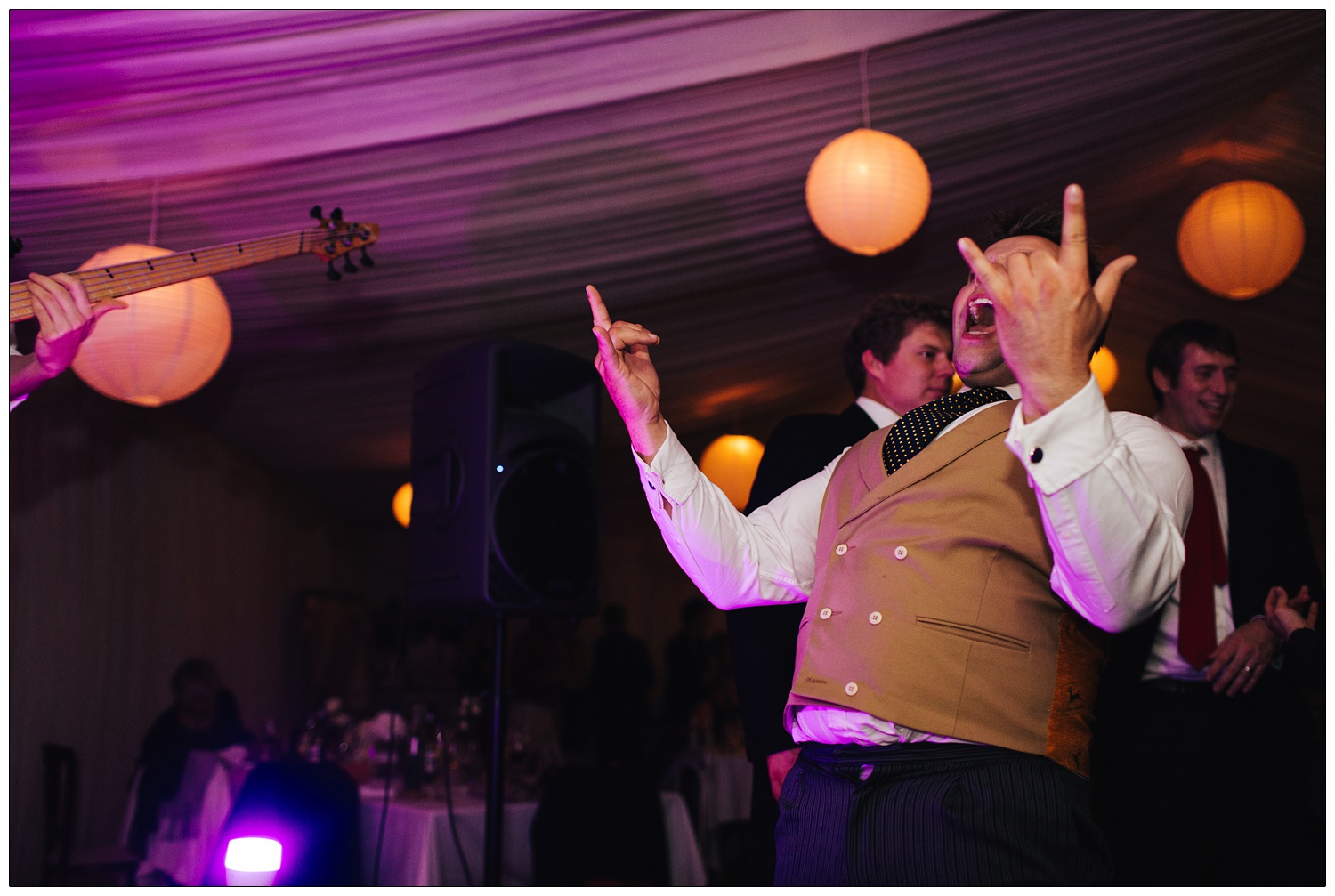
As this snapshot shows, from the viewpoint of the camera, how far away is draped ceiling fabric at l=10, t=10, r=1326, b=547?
2.57 metres

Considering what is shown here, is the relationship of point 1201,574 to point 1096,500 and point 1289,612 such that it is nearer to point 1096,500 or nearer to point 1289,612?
point 1289,612

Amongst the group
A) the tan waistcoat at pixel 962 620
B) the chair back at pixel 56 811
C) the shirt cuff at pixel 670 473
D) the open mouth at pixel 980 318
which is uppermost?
the open mouth at pixel 980 318

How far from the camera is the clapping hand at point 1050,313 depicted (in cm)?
89

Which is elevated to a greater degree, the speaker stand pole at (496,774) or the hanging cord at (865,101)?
the hanging cord at (865,101)

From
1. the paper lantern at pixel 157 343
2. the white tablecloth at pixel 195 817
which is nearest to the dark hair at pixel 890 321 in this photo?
the paper lantern at pixel 157 343

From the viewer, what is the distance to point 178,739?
4125 millimetres

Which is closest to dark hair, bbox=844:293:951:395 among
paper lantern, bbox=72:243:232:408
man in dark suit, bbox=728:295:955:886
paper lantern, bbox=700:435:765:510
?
man in dark suit, bbox=728:295:955:886

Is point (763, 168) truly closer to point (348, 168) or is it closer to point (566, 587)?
point (348, 168)

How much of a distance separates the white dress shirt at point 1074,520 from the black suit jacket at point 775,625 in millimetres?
426

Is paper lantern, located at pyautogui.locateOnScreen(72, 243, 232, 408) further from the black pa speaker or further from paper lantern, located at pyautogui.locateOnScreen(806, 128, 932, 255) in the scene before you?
paper lantern, located at pyautogui.locateOnScreen(806, 128, 932, 255)

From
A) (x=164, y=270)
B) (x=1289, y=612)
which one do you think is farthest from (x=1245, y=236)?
(x=164, y=270)

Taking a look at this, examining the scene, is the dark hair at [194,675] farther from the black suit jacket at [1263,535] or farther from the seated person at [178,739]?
the black suit jacket at [1263,535]

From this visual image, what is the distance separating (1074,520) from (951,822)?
350 millimetres

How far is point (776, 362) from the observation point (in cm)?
536
